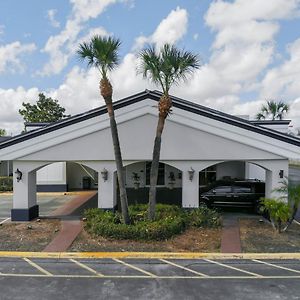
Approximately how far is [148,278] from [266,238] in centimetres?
551

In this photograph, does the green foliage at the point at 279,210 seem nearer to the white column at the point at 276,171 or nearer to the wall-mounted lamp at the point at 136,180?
the white column at the point at 276,171

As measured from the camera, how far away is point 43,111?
1971 inches

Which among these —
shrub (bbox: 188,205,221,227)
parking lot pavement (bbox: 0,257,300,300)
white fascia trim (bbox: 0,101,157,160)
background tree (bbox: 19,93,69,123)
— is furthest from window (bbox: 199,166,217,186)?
background tree (bbox: 19,93,69,123)

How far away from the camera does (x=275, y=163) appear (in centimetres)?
1572

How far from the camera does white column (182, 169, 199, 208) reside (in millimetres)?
15969

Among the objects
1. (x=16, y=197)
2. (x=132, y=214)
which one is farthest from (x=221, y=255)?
(x=16, y=197)

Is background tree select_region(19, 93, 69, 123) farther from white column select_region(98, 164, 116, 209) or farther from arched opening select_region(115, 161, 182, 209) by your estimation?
white column select_region(98, 164, 116, 209)

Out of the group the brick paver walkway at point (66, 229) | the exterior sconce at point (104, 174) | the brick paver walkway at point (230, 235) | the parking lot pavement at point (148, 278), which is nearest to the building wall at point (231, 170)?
the brick paver walkway at point (230, 235)

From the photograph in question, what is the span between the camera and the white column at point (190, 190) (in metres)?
16.0

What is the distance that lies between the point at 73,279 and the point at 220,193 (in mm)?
10513

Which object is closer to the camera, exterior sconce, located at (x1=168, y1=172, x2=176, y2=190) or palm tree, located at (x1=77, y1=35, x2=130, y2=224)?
palm tree, located at (x1=77, y1=35, x2=130, y2=224)

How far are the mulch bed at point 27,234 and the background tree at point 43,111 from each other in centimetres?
3583

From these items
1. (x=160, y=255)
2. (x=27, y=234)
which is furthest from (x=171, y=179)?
(x=160, y=255)

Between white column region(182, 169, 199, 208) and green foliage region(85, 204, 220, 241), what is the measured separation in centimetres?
71
